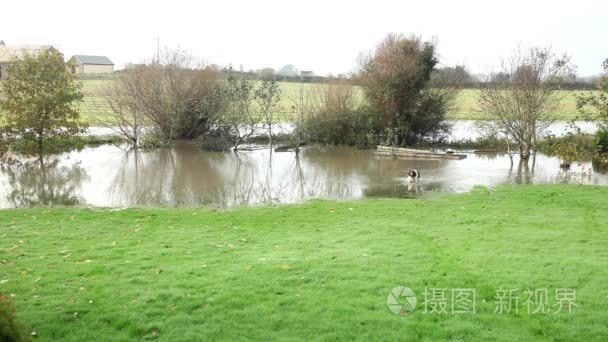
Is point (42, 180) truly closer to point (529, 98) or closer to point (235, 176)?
point (235, 176)

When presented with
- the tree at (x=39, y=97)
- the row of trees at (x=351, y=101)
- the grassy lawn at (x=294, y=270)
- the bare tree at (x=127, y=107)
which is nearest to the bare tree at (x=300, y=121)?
the row of trees at (x=351, y=101)

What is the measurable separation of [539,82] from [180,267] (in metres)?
27.3

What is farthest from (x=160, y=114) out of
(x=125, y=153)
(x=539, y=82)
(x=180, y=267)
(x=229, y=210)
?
(x=180, y=267)

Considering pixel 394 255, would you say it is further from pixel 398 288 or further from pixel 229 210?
pixel 229 210

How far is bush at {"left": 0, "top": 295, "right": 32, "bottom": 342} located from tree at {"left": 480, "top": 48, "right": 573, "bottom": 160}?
96.6ft

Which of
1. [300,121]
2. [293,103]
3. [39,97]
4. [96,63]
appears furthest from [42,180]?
[96,63]

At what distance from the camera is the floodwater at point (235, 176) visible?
18.4m

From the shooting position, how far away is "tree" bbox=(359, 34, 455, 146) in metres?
34.5

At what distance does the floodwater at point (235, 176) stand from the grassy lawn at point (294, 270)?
3.36 m

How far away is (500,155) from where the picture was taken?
31.7 meters

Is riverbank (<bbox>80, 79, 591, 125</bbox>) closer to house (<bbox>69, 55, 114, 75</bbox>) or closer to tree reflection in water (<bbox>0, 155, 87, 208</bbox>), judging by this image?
tree reflection in water (<bbox>0, 155, 87, 208</bbox>)

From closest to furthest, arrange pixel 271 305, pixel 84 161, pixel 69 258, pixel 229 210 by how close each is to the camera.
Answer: pixel 271 305, pixel 69 258, pixel 229 210, pixel 84 161

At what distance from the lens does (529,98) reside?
29719mm

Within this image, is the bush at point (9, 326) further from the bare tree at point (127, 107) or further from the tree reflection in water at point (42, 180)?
the bare tree at point (127, 107)
